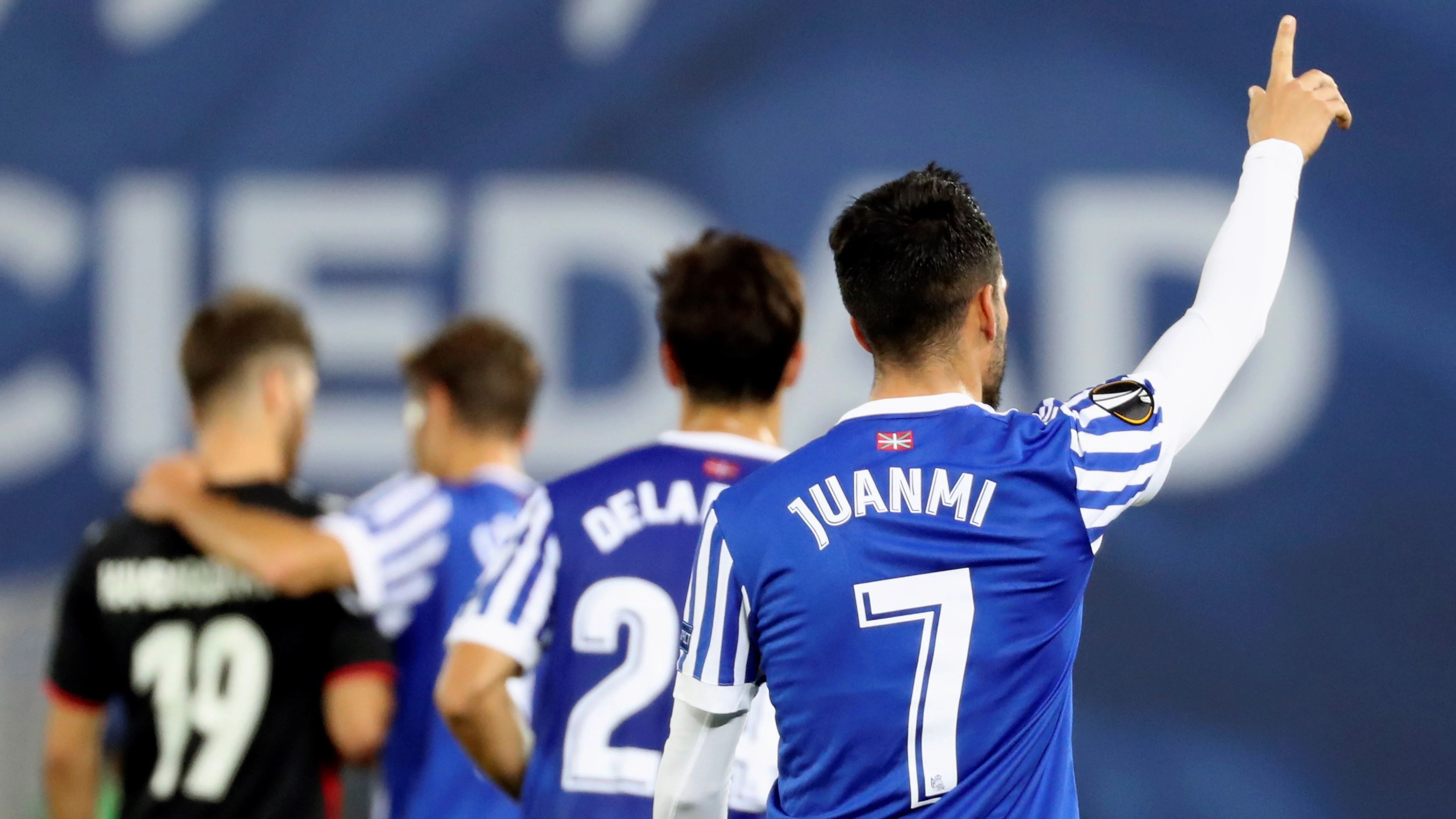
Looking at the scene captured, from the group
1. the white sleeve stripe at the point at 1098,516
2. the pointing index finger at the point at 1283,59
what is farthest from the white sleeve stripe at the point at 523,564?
the pointing index finger at the point at 1283,59

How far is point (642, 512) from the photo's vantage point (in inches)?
84.0

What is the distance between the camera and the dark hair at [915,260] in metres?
1.64

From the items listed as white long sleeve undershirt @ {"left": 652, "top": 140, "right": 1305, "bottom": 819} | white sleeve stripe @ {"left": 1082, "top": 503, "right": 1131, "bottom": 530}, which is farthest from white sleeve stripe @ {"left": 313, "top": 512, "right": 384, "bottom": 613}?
white sleeve stripe @ {"left": 1082, "top": 503, "right": 1131, "bottom": 530}

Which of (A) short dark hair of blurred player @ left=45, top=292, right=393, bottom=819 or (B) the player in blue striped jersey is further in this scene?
(A) short dark hair of blurred player @ left=45, top=292, right=393, bottom=819

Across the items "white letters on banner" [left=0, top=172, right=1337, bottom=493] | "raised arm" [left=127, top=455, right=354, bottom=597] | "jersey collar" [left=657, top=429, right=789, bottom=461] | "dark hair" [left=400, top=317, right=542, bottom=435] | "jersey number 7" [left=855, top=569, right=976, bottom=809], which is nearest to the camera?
"jersey number 7" [left=855, top=569, right=976, bottom=809]

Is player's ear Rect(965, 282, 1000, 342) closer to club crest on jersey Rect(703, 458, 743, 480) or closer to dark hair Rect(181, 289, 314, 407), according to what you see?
club crest on jersey Rect(703, 458, 743, 480)

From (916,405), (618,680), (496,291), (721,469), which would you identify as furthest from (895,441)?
(496,291)

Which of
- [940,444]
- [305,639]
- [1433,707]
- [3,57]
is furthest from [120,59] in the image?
[1433,707]

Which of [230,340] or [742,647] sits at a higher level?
[230,340]

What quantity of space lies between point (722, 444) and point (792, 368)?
0.19m

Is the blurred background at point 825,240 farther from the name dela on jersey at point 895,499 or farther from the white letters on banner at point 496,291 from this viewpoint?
the name dela on jersey at point 895,499

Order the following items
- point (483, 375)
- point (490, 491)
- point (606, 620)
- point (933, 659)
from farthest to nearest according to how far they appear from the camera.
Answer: point (483, 375)
point (490, 491)
point (606, 620)
point (933, 659)

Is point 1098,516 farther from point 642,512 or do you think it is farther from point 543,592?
point 543,592

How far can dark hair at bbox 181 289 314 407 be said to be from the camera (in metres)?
2.77
